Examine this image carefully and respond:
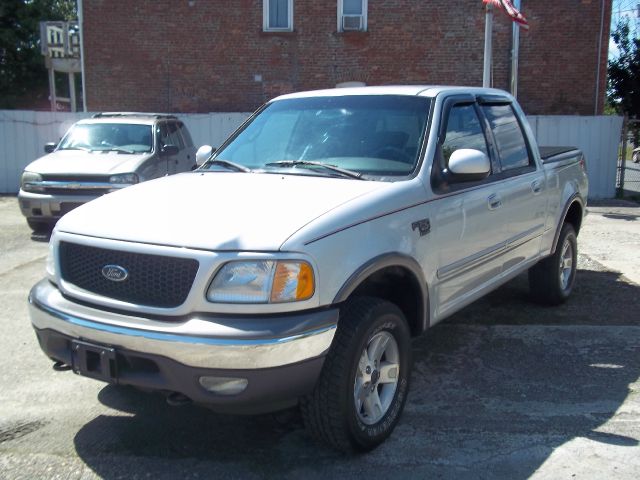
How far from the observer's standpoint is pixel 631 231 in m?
10.9

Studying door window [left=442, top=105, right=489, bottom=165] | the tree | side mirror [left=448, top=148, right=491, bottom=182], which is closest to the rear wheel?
door window [left=442, top=105, right=489, bottom=165]

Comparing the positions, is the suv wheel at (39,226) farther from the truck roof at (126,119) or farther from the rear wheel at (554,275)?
the rear wheel at (554,275)

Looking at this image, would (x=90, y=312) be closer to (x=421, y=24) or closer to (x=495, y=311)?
(x=495, y=311)

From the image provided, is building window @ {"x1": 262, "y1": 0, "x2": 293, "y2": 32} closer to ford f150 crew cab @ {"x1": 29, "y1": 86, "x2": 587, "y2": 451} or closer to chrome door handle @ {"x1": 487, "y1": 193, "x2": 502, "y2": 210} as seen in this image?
ford f150 crew cab @ {"x1": 29, "y1": 86, "x2": 587, "y2": 451}

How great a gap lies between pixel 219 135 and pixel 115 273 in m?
13.0

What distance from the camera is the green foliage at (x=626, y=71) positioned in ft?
69.4

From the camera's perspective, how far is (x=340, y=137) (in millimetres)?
4473

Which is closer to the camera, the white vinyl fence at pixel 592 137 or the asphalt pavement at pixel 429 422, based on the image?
the asphalt pavement at pixel 429 422

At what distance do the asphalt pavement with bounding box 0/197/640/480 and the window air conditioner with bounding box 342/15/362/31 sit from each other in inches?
482

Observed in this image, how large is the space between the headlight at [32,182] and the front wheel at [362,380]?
739cm

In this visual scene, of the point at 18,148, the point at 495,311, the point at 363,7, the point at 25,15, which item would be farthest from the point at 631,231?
the point at 25,15

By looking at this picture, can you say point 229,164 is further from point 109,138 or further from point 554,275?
point 109,138

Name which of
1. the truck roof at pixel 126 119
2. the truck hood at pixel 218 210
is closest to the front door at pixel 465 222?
the truck hood at pixel 218 210

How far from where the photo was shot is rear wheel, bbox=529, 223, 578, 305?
246 inches
